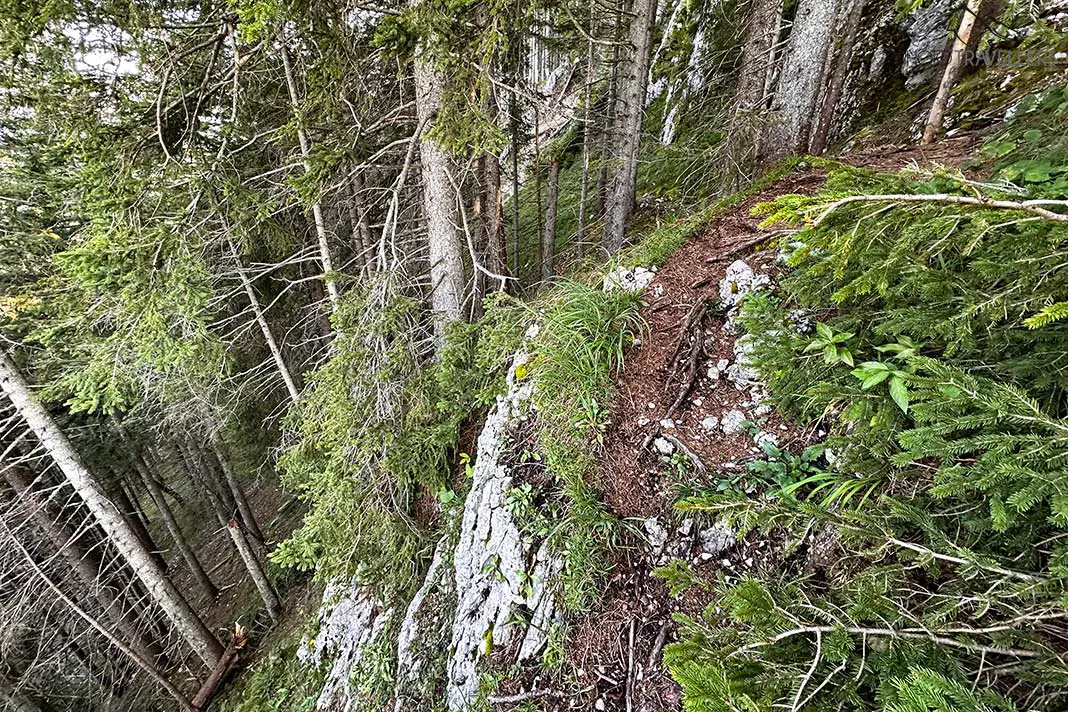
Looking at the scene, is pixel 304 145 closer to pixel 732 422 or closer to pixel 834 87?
pixel 732 422

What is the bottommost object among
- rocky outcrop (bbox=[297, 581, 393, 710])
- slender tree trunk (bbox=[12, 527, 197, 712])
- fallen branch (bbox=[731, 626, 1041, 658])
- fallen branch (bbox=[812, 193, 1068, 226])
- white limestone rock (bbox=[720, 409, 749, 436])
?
slender tree trunk (bbox=[12, 527, 197, 712])

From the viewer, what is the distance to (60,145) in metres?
3.74

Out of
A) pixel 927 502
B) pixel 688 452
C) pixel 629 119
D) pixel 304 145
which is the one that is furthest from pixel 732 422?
pixel 304 145

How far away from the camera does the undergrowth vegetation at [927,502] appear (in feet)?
3.77

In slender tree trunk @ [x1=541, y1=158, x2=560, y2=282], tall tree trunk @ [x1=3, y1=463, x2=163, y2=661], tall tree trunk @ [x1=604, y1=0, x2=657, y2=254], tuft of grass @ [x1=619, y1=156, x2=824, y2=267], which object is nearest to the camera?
tuft of grass @ [x1=619, y1=156, x2=824, y2=267]

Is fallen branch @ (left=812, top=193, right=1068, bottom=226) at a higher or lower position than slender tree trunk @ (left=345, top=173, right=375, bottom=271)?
higher

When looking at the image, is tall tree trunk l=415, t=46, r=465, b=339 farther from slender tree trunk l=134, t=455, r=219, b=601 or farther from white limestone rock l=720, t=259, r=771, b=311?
slender tree trunk l=134, t=455, r=219, b=601

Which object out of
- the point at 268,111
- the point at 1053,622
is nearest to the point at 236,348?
the point at 268,111

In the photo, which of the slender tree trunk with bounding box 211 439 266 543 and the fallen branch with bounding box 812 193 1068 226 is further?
the slender tree trunk with bounding box 211 439 266 543

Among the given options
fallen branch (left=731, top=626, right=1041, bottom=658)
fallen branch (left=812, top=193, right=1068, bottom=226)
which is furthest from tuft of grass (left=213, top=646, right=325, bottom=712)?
fallen branch (left=812, top=193, right=1068, bottom=226)

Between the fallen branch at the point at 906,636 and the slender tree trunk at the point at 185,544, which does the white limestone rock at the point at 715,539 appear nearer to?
the fallen branch at the point at 906,636

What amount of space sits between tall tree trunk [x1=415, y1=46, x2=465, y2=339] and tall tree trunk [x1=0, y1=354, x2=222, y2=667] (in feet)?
19.8

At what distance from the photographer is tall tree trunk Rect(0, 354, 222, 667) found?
5.95 meters

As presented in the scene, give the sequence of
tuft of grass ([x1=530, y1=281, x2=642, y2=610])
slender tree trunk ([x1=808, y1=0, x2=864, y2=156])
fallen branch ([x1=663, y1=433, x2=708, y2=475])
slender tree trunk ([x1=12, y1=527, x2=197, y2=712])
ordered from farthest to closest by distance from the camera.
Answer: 1. slender tree trunk ([x1=12, y1=527, x2=197, y2=712])
2. slender tree trunk ([x1=808, y1=0, x2=864, y2=156])
3. tuft of grass ([x1=530, y1=281, x2=642, y2=610])
4. fallen branch ([x1=663, y1=433, x2=708, y2=475])
